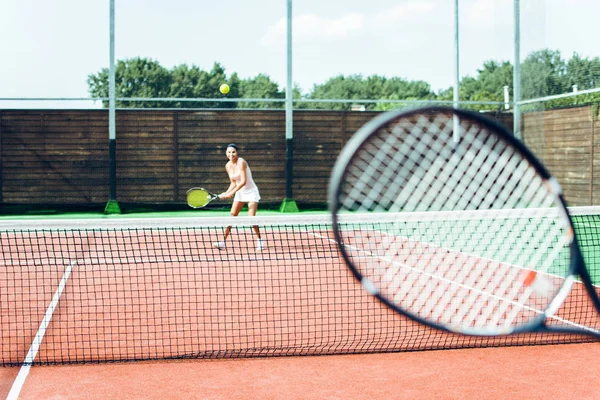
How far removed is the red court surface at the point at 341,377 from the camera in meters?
4.13

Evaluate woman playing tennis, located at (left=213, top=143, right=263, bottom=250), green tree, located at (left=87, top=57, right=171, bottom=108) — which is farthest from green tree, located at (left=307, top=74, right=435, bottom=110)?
woman playing tennis, located at (left=213, top=143, right=263, bottom=250)

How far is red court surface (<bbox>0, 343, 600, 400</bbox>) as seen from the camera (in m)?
4.13

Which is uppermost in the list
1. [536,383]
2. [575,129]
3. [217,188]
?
[575,129]

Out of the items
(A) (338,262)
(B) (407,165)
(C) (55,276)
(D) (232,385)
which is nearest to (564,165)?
(A) (338,262)

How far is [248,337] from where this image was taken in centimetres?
531

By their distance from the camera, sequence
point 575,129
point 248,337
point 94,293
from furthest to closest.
Answer: point 575,129 → point 94,293 → point 248,337

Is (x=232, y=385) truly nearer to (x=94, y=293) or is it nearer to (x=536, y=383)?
(x=536, y=383)

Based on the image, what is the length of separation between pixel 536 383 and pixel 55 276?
17.5ft

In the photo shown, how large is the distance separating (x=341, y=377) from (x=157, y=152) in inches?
477

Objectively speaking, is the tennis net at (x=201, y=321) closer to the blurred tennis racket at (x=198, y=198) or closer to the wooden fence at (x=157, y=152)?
the blurred tennis racket at (x=198, y=198)

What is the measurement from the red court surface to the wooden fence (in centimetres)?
1097

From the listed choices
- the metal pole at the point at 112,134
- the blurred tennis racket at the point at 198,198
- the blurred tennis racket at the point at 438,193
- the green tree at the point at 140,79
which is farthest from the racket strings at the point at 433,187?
the green tree at the point at 140,79

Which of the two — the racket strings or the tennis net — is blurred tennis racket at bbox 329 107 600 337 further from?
the tennis net

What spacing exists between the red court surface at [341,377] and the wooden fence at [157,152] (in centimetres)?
1097
